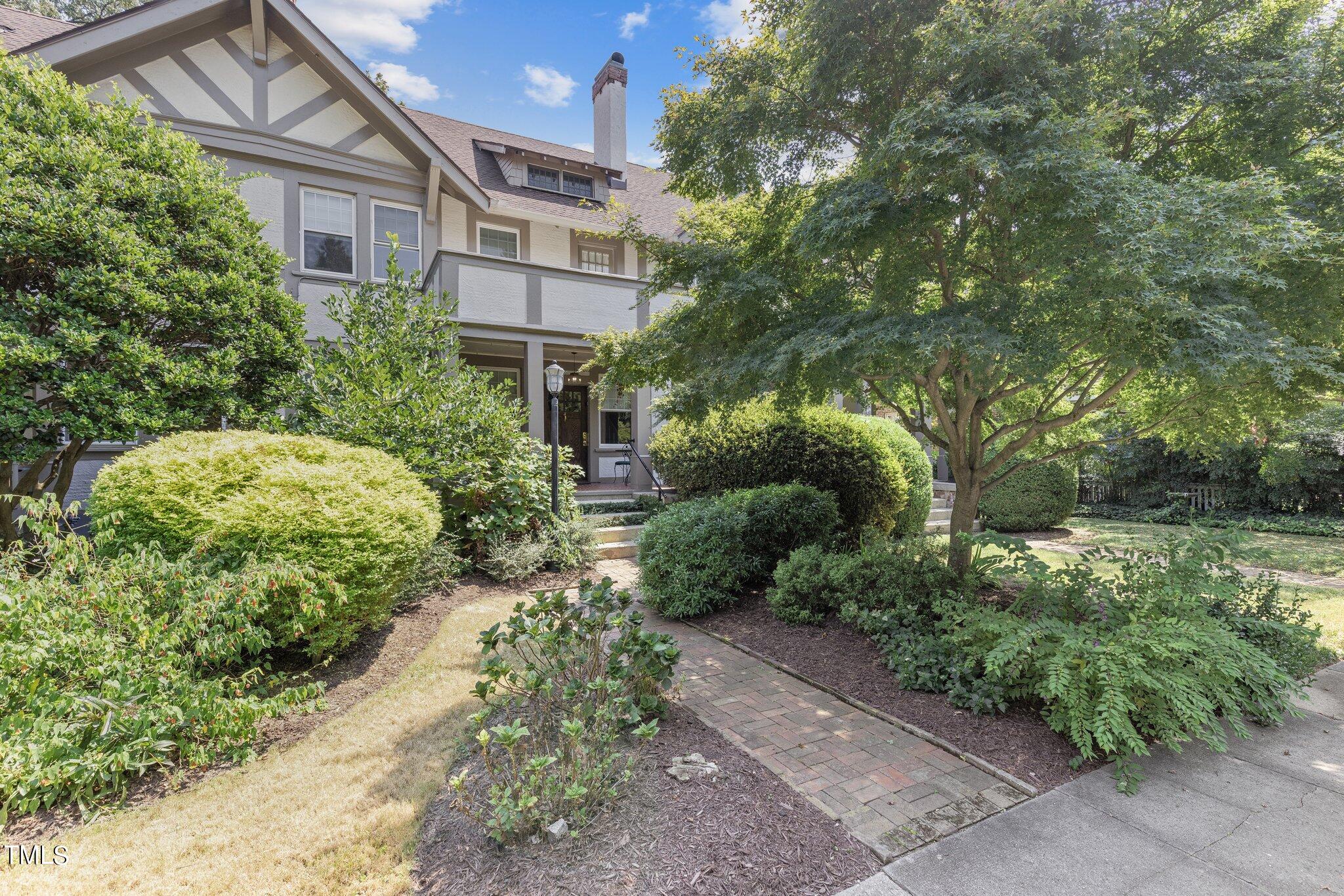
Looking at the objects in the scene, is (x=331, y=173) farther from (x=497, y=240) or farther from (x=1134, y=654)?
(x=1134, y=654)

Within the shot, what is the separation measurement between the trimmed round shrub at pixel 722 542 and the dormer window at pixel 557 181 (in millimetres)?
9352

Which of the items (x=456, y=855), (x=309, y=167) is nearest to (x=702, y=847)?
(x=456, y=855)

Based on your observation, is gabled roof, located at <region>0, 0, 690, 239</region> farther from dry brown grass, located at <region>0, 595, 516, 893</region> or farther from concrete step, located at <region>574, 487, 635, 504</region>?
dry brown grass, located at <region>0, 595, 516, 893</region>

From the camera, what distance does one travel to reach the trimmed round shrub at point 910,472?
972 centimetres

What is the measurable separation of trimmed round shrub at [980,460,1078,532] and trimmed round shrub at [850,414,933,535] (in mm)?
2953

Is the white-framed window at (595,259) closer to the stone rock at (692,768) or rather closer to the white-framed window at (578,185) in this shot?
the white-framed window at (578,185)

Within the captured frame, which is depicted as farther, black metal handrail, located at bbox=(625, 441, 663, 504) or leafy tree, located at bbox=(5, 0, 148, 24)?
leafy tree, located at bbox=(5, 0, 148, 24)

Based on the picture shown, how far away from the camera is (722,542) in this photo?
644 centimetres

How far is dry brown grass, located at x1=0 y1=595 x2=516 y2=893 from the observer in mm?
2408

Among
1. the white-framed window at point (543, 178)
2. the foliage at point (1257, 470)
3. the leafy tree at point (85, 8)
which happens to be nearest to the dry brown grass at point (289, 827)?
the foliage at point (1257, 470)

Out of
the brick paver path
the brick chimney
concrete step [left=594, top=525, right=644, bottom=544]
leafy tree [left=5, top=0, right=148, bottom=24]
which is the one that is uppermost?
leafy tree [left=5, top=0, right=148, bottom=24]

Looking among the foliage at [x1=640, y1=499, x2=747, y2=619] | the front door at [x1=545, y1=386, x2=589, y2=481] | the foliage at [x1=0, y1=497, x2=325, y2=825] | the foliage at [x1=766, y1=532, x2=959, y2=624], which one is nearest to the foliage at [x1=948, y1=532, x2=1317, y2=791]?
the foliage at [x1=766, y1=532, x2=959, y2=624]

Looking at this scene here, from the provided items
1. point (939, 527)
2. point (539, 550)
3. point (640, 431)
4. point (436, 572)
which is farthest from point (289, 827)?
point (939, 527)

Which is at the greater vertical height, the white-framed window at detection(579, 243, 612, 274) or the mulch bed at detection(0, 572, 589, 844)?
the white-framed window at detection(579, 243, 612, 274)
